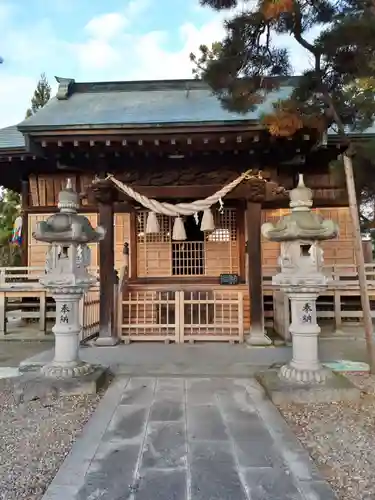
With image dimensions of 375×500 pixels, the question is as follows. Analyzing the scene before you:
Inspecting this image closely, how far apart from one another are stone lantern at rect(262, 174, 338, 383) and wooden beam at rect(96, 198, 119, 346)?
335 cm

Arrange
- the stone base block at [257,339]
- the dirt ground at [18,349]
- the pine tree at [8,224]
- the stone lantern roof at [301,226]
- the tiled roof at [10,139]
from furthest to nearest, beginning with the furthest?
1. the pine tree at [8,224]
2. the tiled roof at [10,139]
3. the stone base block at [257,339]
4. the dirt ground at [18,349]
5. the stone lantern roof at [301,226]

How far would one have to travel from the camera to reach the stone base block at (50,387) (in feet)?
14.4

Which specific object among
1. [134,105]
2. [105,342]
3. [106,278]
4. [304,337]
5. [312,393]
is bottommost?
[312,393]

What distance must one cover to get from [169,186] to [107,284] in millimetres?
2109

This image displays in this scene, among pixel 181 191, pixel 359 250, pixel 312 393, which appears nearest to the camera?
pixel 312 393

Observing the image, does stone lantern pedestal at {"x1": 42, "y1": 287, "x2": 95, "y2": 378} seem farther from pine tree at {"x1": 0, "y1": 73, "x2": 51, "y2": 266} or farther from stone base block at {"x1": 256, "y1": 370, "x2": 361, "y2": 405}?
pine tree at {"x1": 0, "y1": 73, "x2": 51, "y2": 266}

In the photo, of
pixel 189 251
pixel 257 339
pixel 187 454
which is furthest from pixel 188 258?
pixel 187 454

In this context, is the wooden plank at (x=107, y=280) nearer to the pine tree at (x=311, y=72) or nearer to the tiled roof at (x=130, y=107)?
the tiled roof at (x=130, y=107)

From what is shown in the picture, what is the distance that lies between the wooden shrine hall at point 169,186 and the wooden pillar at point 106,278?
0.02 m

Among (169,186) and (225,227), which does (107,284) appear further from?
(225,227)

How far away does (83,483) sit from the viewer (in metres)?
2.56

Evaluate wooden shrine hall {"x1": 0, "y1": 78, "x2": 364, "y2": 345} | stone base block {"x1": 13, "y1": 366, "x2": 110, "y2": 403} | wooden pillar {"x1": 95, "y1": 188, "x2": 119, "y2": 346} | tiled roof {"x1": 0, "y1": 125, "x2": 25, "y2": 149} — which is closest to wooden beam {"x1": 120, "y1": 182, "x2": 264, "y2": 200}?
wooden shrine hall {"x1": 0, "y1": 78, "x2": 364, "y2": 345}

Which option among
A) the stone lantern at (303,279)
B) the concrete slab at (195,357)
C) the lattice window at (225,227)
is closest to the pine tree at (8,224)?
the lattice window at (225,227)

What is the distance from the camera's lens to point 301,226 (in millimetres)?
4578
